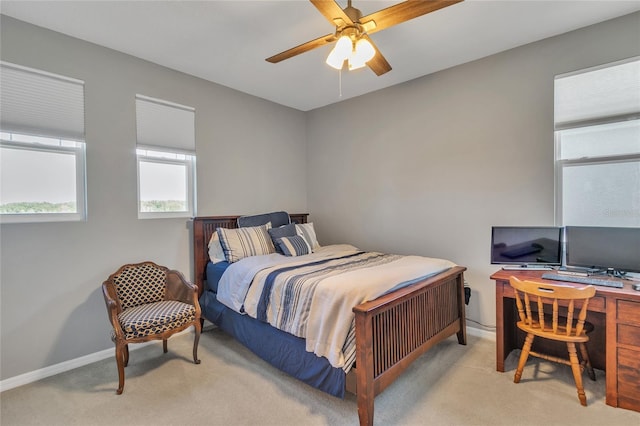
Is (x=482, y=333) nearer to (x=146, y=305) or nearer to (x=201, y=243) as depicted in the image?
(x=201, y=243)

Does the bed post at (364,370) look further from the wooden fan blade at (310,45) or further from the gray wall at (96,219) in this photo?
the gray wall at (96,219)

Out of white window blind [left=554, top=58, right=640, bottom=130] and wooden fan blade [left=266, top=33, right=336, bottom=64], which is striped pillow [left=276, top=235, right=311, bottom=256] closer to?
wooden fan blade [left=266, top=33, right=336, bottom=64]

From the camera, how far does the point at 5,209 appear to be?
7.70ft

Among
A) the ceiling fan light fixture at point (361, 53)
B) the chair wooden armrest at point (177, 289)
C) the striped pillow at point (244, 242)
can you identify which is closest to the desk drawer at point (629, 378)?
the ceiling fan light fixture at point (361, 53)

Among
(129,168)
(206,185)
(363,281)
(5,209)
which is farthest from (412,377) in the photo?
(5,209)

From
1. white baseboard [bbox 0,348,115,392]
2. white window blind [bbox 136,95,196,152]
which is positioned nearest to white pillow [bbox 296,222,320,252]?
white window blind [bbox 136,95,196,152]

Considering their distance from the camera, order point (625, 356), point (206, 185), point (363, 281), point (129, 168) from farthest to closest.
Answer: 1. point (206, 185)
2. point (129, 168)
3. point (363, 281)
4. point (625, 356)

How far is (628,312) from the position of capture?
1960 mm

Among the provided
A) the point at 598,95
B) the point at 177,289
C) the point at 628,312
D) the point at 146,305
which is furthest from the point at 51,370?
the point at 598,95

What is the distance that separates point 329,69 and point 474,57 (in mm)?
1434

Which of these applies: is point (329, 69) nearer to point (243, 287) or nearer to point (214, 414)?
point (243, 287)

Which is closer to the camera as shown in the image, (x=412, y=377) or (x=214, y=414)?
(x=214, y=414)

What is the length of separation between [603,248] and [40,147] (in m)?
4.50

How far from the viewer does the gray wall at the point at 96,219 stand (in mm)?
2375
